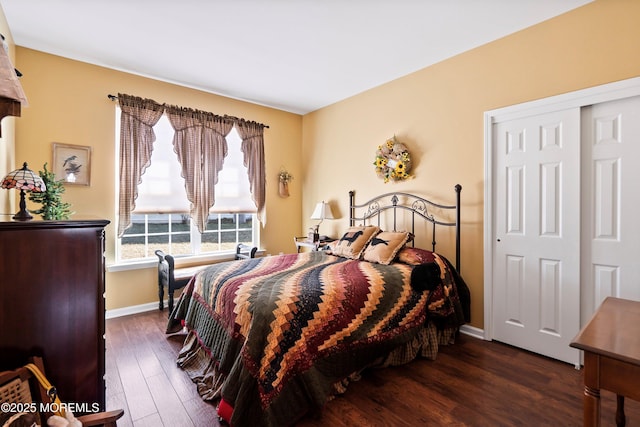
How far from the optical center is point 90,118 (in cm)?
322

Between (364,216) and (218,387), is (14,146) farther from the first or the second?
(364,216)

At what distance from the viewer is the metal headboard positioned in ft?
9.79

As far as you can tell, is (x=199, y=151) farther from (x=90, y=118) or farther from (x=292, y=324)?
(x=292, y=324)

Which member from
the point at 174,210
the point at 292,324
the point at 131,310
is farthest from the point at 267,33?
the point at 131,310

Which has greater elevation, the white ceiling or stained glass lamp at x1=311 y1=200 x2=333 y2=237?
the white ceiling

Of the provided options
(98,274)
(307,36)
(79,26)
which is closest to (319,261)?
(98,274)

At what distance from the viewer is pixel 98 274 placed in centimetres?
145

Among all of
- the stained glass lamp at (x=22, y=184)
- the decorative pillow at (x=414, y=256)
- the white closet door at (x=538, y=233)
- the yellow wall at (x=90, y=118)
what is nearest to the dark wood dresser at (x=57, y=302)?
the stained glass lamp at (x=22, y=184)

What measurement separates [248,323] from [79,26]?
291 centimetres

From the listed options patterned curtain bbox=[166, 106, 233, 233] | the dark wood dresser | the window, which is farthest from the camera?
patterned curtain bbox=[166, 106, 233, 233]

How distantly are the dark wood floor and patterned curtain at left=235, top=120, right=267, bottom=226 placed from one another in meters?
2.27

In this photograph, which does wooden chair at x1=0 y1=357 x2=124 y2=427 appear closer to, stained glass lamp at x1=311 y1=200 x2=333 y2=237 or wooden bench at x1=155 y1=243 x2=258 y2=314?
wooden bench at x1=155 y1=243 x2=258 y2=314

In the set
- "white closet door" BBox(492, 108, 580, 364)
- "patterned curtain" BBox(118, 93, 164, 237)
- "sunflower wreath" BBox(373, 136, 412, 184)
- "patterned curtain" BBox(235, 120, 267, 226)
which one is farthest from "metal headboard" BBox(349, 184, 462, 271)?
"patterned curtain" BBox(118, 93, 164, 237)

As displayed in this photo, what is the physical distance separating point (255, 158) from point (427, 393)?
11.5ft
